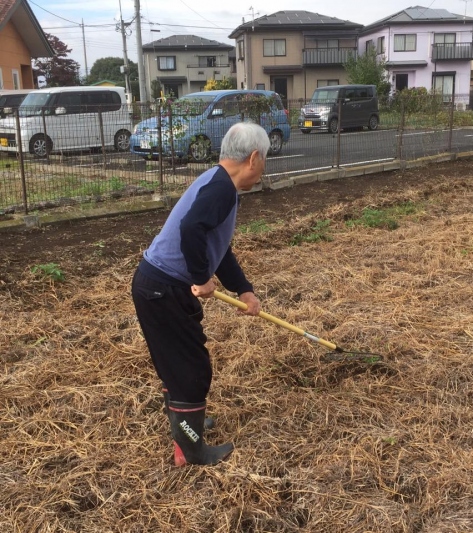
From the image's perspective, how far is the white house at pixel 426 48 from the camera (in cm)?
3959

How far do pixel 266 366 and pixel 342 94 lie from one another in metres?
19.5

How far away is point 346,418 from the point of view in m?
2.87

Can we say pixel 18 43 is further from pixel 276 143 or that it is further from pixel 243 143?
pixel 243 143

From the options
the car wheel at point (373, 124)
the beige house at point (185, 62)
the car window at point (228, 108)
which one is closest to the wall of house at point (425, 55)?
the beige house at point (185, 62)

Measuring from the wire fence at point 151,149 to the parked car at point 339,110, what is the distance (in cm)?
8

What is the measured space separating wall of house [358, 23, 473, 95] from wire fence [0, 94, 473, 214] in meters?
29.0

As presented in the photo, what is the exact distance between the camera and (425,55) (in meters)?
39.9

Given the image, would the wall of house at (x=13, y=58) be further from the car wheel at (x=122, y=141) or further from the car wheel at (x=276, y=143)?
the car wheel at (x=276, y=143)

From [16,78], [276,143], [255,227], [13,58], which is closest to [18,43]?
[13,58]

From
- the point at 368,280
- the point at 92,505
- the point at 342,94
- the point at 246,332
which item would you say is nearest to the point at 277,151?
the point at 368,280

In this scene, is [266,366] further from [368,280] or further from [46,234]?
[46,234]

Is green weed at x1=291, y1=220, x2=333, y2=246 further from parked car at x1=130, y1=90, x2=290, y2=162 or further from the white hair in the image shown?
the white hair

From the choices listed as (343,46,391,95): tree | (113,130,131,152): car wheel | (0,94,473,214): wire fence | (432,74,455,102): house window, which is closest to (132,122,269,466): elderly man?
(0,94,473,214): wire fence

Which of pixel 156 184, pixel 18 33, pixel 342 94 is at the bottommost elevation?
pixel 156 184
